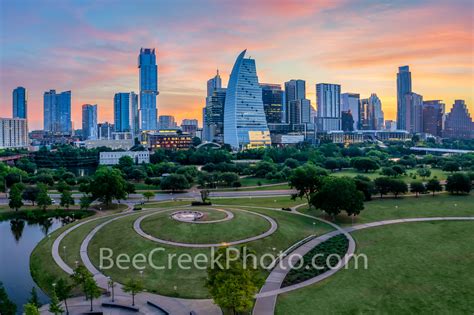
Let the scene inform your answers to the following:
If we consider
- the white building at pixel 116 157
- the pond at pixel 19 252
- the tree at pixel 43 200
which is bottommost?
the pond at pixel 19 252

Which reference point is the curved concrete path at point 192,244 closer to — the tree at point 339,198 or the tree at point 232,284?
the tree at point 339,198

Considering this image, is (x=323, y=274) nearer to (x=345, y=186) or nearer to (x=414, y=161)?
(x=345, y=186)

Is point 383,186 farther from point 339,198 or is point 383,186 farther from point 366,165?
point 366,165

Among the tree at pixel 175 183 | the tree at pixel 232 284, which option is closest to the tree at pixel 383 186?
the tree at pixel 175 183

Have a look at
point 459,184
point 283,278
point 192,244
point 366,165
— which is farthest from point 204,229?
point 366,165

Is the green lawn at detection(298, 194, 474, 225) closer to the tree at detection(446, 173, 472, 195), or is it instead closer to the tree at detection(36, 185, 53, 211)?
the tree at detection(446, 173, 472, 195)

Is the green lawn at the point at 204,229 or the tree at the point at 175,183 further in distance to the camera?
the tree at the point at 175,183

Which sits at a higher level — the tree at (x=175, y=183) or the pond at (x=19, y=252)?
the tree at (x=175, y=183)

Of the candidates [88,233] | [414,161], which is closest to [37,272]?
[88,233]
